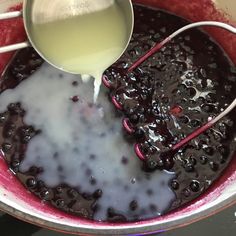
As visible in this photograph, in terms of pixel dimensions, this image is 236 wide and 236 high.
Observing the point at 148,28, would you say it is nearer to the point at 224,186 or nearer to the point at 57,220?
the point at 224,186

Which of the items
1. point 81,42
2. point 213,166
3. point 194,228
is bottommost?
point 194,228

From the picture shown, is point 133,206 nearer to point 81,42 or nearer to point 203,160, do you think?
point 203,160

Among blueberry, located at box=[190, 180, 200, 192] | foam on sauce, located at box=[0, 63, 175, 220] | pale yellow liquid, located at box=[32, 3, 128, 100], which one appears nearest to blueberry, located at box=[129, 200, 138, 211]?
foam on sauce, located at box=[0, 63, 175, 220]

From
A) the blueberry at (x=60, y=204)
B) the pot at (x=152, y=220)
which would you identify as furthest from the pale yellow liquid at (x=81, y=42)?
the blueberry at (x=60, y=204)

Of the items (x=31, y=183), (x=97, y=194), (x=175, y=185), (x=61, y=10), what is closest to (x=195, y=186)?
(x=175, y=185)

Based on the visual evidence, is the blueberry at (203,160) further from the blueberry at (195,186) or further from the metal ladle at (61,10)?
the metal ladle at (61,10)

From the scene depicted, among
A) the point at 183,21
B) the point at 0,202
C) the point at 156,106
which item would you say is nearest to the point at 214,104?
the point at 156,106

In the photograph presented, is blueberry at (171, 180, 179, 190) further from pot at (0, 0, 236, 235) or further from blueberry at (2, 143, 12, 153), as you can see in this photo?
blueberry at (2, 143, 12, 153)
